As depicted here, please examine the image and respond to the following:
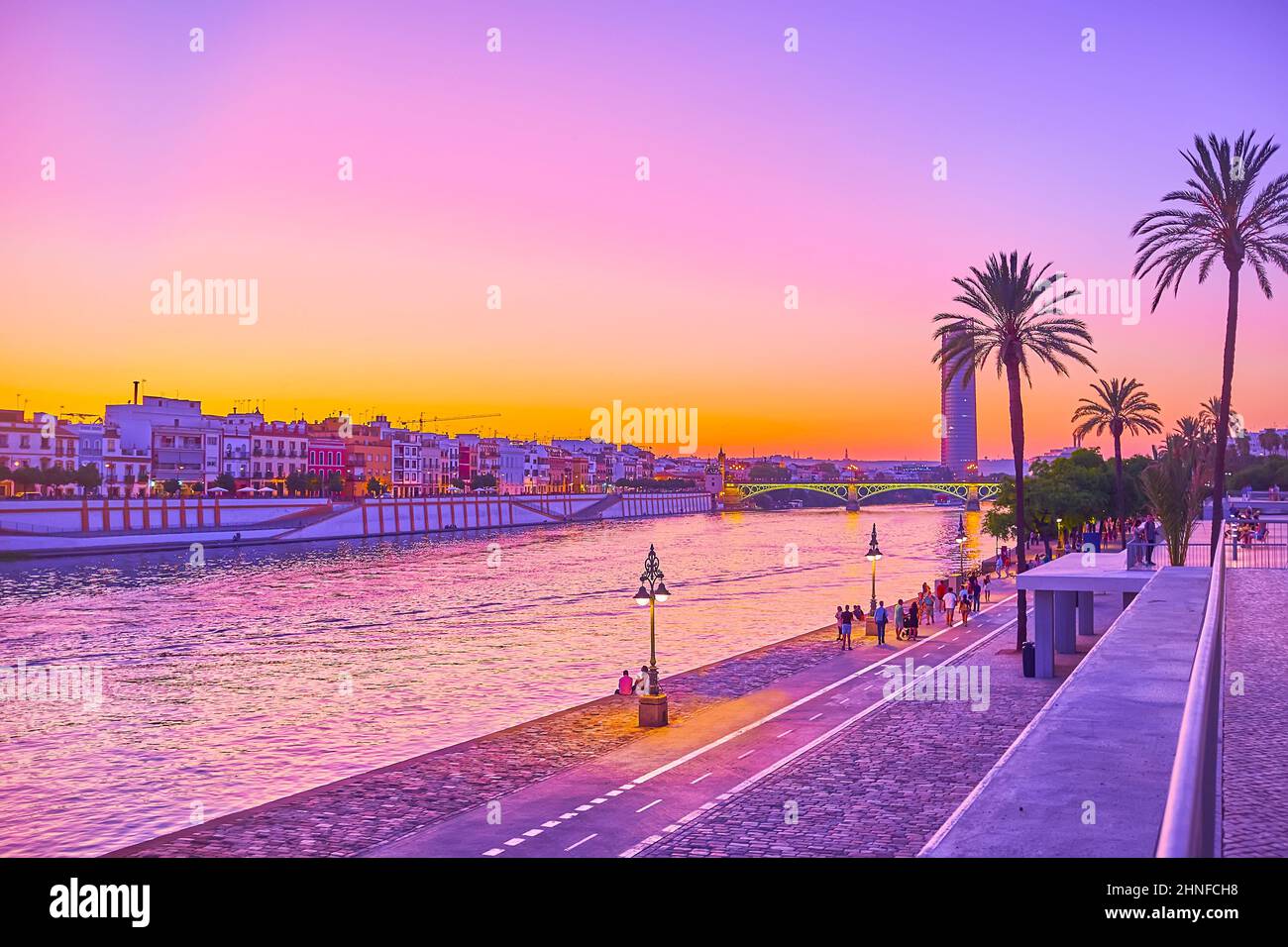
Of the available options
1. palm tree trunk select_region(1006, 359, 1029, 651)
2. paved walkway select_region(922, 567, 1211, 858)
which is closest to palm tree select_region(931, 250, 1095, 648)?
palm tree trunk select_region(1006, 359, 1029, 651)

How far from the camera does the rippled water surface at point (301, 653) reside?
23.7 metres

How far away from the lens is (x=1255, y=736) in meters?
13.7

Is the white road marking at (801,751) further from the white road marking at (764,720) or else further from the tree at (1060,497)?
the tree at (1060,497)

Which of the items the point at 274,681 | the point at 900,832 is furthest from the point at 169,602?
the point at 900,832

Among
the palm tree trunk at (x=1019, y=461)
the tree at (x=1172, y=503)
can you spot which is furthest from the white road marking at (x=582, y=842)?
the tree at (x=1172, y=503)

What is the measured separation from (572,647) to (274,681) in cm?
1267

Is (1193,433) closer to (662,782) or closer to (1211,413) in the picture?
(1211,413)

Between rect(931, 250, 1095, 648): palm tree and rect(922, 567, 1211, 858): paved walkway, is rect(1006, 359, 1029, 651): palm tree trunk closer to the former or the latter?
rect(931, 250, 1095, 648): palm tree

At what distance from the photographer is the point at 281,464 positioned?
146m

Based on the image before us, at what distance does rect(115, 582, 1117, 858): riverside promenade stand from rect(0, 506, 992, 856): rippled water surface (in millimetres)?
3088

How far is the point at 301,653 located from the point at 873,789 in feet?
101

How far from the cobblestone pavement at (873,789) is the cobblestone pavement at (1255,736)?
4789 millimetres

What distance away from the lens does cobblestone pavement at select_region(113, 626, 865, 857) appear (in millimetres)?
17422
